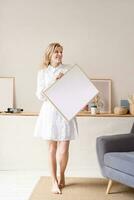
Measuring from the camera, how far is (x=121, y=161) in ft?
10.6

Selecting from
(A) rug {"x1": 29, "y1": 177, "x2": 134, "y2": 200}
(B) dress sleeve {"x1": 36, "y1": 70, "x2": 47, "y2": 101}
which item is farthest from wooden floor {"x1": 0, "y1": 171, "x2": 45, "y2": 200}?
(B) dress sleeve {"x1": 36, "y1": 70, "x2": 47, "y2": 101}

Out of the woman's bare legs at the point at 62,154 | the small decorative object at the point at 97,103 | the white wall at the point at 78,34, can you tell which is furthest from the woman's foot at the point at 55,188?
the white wall at the point at 78,34

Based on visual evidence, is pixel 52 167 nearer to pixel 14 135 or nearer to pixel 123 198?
pixel 123 198

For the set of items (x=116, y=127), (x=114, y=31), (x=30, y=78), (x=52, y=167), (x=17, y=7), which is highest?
(x=17, y=7)

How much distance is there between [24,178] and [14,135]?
599 millimetres

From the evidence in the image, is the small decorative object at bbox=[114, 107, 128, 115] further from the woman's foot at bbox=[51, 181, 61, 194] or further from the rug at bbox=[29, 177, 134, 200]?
the woman's foot at bbox=[51, 181, 61, 194]

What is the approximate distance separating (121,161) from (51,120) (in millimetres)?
758

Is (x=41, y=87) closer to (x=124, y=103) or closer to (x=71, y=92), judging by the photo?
(x=71, y=92)

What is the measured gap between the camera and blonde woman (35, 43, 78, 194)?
3473 millimetres

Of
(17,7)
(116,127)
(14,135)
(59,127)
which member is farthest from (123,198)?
(17,7)

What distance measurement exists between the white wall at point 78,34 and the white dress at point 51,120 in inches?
45.6

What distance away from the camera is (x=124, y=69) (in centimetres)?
462

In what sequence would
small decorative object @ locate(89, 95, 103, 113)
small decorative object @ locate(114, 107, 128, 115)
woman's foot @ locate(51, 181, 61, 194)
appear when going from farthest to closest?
small decorative object @ locate(89, 95, 103, 113)
small decorative object @ locate(114, 107, 128, 115)
woman's foot @ locate(51, 181, 61, 194)

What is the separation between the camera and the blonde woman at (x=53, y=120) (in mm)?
3473
